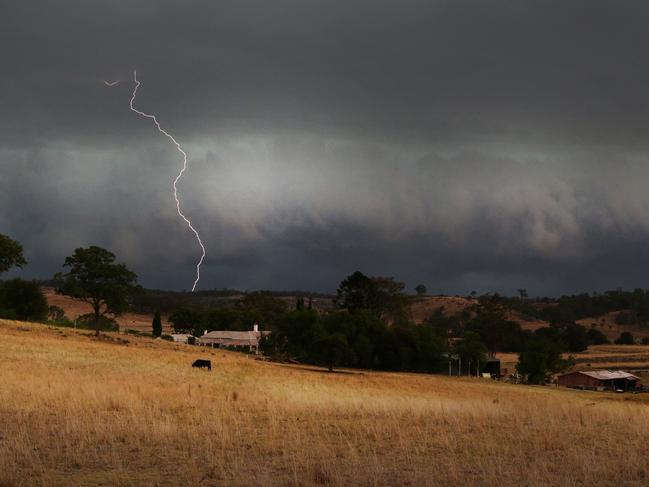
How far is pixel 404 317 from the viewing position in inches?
5330

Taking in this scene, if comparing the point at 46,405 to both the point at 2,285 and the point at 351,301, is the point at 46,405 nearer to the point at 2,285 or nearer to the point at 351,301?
the point at 2,285

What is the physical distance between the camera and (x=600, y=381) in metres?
96.4

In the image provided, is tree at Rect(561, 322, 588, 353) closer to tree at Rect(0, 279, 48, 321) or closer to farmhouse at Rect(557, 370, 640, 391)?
farmhouse at Rect(557, 370, 640, 391)

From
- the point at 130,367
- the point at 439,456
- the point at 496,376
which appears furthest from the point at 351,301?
the point at 439,456

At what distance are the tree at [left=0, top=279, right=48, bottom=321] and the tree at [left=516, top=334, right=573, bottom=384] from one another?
7155cm

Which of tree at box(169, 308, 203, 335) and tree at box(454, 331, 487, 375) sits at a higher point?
tree at box(169, 308, 203, 335)

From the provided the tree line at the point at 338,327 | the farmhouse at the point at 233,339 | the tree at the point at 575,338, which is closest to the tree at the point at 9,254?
the tree line at the point at 338,327

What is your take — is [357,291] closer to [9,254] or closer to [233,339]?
[233,339]

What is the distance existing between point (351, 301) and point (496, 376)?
28934 millimetres

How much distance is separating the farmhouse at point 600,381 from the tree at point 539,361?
A: 2.31 metres

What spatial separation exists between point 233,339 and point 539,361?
6058cm

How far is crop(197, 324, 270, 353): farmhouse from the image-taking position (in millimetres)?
135625

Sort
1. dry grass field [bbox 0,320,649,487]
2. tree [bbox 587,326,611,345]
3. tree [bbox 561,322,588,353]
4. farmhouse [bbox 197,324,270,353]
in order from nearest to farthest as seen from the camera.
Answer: dry grass field [bbox 0,320,649,487]
farmhouse [bbox 197,324,270,353]
tree [bbox 561,322,588,353]
tree [bbox 587,326,611,345]

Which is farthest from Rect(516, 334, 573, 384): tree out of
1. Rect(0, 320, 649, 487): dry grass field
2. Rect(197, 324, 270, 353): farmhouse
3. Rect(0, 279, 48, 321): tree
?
Rect(0, 320, 649, 487): dry grass field
